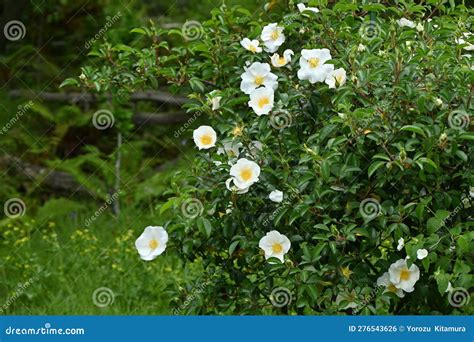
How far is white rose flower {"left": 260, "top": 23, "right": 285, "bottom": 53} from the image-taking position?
3.71m

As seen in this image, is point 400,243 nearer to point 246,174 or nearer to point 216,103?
point 246,174

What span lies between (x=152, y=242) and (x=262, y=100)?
739 millimetres

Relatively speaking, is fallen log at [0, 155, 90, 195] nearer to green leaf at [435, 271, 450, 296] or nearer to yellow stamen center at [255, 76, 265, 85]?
yellow stamen center at [255, 76, 265, 85]

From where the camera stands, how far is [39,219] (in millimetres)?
6695

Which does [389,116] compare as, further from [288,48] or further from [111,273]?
[111,273]

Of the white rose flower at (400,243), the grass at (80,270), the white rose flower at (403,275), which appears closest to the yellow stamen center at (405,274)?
the white rose flower at (403,275)

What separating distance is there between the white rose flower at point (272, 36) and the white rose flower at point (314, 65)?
0.96 feet

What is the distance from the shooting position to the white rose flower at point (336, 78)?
3350mm

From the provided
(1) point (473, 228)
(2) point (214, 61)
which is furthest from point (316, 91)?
(1) point (473, 228)

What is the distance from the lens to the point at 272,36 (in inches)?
147

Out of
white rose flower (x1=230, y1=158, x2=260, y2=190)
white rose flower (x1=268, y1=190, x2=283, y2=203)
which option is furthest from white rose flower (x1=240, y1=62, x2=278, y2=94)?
white rose flower (x1=268, y1=190, x2=283, y2=203)

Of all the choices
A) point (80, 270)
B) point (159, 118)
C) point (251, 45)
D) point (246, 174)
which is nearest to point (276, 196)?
point (246, 174)

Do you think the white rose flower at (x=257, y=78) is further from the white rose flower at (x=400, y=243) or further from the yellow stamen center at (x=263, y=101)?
the white rose flower at (x=400, y=243)

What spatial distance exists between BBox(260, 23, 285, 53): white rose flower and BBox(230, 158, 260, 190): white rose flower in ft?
2.00
